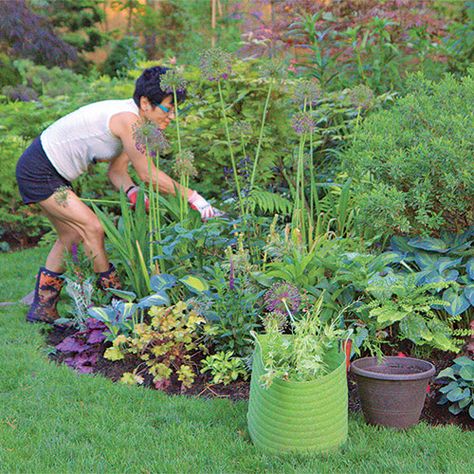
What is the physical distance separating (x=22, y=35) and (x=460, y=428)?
35.5 feet

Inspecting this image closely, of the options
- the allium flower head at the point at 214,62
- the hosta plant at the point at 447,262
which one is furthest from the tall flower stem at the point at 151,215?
the hosta plant at the point at 447,262

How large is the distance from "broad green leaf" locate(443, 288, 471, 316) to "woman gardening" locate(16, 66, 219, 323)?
5.06ft

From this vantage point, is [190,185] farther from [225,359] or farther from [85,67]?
[85,67]

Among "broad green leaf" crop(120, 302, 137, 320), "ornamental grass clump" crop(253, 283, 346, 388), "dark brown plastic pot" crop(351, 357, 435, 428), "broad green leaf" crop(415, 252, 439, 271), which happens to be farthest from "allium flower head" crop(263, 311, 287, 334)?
"broad green leaf" crop(120, 302, 137, 320)

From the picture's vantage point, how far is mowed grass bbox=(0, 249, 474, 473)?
7.93 feet

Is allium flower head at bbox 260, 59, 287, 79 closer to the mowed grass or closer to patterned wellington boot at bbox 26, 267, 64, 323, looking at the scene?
the mowed grass

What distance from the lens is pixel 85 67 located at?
14.0 metres

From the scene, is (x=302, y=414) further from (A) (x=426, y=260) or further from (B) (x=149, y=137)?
(B) (x=149, y=137)

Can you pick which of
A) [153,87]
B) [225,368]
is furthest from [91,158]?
[225,368]

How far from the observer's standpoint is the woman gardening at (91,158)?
13.1ft

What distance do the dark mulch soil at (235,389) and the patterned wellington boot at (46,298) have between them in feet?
2.13

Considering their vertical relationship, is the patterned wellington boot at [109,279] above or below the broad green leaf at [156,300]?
below

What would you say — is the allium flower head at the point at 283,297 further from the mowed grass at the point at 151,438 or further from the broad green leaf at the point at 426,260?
the broad green leaf at the point at 426,260

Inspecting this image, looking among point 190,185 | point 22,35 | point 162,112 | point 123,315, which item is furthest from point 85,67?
point 123,315
